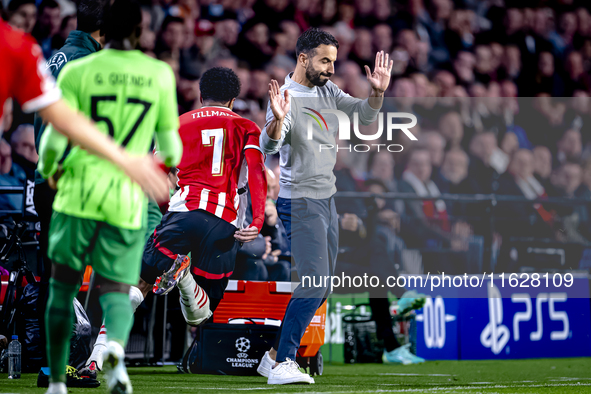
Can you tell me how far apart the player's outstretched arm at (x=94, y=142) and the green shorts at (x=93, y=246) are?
2.07 feet

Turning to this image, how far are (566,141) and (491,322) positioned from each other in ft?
8.87

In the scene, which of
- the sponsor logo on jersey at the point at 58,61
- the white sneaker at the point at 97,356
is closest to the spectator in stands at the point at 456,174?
the white sneaker at the point at 97,356

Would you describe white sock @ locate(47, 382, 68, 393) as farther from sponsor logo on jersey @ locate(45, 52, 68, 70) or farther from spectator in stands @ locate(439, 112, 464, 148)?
spectator in stands @ locate(439, 112, 464, 148)

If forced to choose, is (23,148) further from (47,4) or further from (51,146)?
(51,146)

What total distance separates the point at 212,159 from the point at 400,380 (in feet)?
6.72

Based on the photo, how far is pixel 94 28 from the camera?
3959 mm

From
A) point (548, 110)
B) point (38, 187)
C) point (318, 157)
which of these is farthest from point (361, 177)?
point (38, 187)

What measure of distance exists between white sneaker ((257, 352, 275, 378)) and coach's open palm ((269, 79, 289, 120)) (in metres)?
1.69

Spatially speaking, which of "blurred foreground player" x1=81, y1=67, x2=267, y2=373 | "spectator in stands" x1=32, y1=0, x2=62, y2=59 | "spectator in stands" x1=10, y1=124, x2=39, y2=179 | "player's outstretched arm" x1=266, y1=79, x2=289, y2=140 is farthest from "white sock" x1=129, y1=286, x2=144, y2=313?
"spectator in stands" x1=32, y1=0, x2=62, y2=59

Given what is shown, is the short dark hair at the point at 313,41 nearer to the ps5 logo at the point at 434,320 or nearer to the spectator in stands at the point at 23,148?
the spectator in stands at the point at 23,148

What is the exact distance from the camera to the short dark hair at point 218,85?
4895mm

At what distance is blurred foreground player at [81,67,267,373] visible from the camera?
184 inches

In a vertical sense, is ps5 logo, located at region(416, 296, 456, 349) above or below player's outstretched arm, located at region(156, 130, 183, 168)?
below

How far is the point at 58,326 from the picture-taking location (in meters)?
2.87
